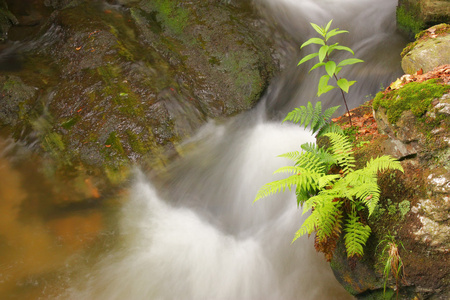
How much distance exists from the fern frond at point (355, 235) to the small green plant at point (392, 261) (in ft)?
0.69

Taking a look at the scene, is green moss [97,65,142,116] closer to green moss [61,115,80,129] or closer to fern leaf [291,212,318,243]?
green moss [61,115,80,129]

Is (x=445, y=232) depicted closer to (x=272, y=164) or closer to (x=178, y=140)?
(x=272, y=164)

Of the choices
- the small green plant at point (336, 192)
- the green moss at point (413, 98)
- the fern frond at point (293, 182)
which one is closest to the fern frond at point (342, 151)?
the small green plant at point (336, 192)

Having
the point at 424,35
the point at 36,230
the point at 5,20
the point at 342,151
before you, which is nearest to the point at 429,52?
the point at 424,35

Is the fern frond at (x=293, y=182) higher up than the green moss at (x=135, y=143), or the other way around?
the green moss at (x=135, y=143)

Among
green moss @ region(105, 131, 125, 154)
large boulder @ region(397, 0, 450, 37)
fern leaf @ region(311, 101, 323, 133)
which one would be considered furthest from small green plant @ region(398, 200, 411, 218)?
large boulder @ region(397, 0, 450, 37)

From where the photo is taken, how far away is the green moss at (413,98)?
3.46m

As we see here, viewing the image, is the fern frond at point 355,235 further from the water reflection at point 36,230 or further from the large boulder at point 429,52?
the water reflection at point 36,230

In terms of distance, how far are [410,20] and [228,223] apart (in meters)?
6.02

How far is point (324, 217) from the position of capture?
3434 mm

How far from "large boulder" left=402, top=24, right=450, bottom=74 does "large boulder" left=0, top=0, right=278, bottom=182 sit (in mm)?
2712

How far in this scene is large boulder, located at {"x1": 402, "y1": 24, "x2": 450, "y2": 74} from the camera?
5.05 m

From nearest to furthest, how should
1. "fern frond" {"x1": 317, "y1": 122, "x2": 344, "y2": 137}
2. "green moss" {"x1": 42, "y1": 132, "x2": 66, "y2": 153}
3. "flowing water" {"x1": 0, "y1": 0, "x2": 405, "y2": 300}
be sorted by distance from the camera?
"fern frond" {"x1": 317, "y1": 122, "x2": 344, "y2": 137} < "flowing water" {"x1": 0, "y1": 0, "x2": 405, "y2": 300} < "green moss" {"x1": 42, "y1": 132, "x2": 66, "y2": 153}

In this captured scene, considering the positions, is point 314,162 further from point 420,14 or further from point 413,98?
point 420,14
